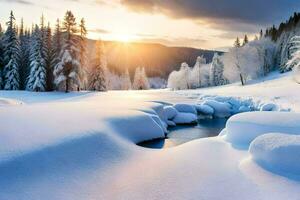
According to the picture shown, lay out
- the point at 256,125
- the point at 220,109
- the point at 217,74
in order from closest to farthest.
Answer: the point at 256,125, the point at 220,109, the point at 217,74

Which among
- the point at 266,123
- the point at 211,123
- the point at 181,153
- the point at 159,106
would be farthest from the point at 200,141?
the point at 211,123

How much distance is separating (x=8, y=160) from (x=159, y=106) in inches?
695

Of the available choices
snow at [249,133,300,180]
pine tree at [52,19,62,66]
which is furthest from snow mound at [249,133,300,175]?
pine tree at [52,19,62,66]

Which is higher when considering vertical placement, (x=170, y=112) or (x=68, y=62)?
(x=68, y=62)

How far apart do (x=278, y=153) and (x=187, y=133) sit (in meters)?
14.4

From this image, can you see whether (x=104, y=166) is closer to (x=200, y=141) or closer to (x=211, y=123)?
(x=200, y=141)

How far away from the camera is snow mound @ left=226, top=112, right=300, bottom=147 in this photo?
12117mm

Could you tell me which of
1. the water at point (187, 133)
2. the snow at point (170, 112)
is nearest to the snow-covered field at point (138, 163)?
the water at point (187, 133)

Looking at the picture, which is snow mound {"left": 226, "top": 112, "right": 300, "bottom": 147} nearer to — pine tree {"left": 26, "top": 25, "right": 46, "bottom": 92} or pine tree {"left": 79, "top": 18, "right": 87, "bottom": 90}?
pine tree {"left": 79, "top": 18, "right": 87, "bottom": 90}

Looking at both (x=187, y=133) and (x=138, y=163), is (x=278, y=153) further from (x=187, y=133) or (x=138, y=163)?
(x=187, y=133)

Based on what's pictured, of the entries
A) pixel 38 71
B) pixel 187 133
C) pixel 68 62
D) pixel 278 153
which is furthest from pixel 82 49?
pixel 278 153

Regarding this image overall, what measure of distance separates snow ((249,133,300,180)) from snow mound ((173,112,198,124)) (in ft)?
61.0

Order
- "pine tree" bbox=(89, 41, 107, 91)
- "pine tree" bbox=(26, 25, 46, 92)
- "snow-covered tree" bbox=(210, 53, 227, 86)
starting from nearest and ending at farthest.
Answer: "pine tree" bbox=(26, 25, 46, 92)
"pine tree" bbox=(89, 41, 107, 91)
"snow-covered tree" bbox=(210, 53, 227, 86)

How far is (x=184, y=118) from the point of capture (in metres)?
29.0
